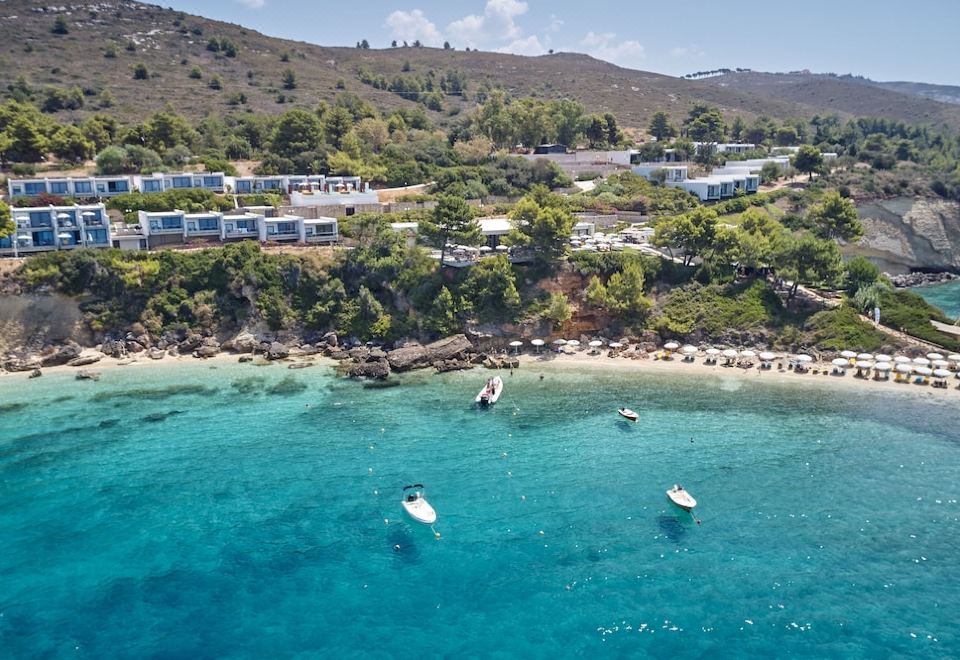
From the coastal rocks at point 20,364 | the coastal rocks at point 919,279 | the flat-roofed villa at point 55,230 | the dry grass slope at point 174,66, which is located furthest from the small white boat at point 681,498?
the dry grass slope at point 174,66

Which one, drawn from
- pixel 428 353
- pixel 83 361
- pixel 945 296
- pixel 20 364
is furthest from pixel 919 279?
pixel 20 364

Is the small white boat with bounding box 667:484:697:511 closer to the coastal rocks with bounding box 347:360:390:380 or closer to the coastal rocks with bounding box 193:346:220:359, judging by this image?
the coastal rocks with bounding box 347:360:390:380

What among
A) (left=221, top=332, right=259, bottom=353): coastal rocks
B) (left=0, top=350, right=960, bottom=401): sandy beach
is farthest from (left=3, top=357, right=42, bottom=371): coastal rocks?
(left=221, top=332, right=259, bottom=353): coastal rocks

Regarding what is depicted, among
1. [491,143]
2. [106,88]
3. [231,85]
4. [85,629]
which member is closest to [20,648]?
[85,629]

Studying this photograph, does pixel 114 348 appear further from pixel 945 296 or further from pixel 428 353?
pixel 945 296

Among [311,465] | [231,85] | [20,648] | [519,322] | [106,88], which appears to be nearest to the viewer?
[20,648]

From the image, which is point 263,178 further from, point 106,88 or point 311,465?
point 106,88

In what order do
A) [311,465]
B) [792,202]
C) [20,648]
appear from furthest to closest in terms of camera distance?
1. [792,202]
2. [311,465]
3. [20,648]
